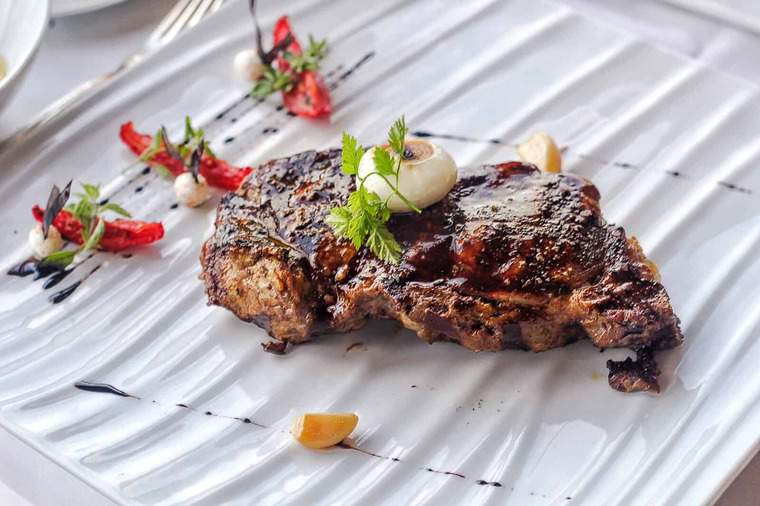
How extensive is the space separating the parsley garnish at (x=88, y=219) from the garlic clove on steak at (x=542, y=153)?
184 centimetres

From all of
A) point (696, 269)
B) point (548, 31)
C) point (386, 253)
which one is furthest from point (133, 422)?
point (548, 31)

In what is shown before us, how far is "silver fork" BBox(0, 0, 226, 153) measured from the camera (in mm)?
4664

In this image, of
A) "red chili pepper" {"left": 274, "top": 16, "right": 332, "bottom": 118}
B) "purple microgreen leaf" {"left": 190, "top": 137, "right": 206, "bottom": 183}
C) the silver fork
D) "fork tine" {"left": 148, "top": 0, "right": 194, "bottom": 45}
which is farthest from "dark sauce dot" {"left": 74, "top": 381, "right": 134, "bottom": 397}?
"fork tine" {"left": 148, "top": 0, "right": 194, "bottom": 45}

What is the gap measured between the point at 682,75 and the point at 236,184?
2276 millimetres

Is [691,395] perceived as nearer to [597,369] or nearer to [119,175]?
[597,369]

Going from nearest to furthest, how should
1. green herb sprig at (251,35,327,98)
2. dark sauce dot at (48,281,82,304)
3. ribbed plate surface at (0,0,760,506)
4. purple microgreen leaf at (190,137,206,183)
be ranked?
1. ribbed plate surface at (0,0,760,506)
2. dark sauce dot at (48,281,82,304)
3. purple microgreen leaf at (190,137,206,183)
4. green herb sprig at (251,35,327,98)

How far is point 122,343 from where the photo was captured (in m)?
3.76

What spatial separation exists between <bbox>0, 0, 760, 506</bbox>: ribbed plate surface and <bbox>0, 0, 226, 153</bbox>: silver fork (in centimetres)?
7

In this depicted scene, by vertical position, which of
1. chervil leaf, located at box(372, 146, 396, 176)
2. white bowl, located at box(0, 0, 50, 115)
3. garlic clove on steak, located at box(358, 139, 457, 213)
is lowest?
garlic clove on steak, located at box(358, 139, 457, 213)

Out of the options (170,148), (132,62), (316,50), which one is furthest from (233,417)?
(132,62)

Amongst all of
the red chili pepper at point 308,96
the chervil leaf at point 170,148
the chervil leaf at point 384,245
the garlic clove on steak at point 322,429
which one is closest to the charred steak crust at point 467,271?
the chervil leaf at point 384,245

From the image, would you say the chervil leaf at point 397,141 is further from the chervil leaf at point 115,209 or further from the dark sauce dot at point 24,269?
the dark sauce dot at point 24,269

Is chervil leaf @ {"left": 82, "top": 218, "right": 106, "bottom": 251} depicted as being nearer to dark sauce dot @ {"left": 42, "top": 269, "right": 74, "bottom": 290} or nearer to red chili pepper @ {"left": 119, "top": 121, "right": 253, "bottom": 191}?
dark sauce dot @ {"left": 42, "top": 269, "right": 74, "bottom": 290}

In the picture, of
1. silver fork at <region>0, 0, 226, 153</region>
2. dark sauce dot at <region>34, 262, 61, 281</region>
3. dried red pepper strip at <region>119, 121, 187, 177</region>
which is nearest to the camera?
dark sauce dot at <region>34, 262, 61, 281</region>
